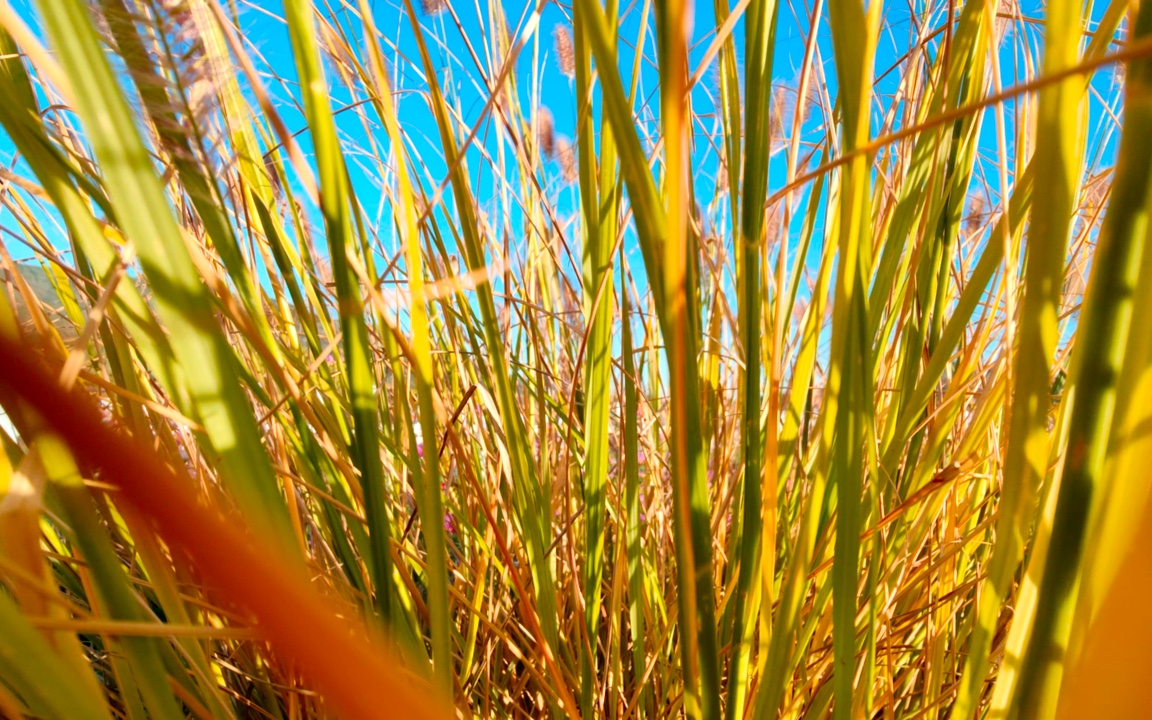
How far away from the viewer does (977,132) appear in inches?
23.0

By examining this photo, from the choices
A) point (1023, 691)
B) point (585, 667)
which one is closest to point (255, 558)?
point (1023, 691)

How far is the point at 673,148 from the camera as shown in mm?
215

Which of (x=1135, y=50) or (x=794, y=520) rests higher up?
(x=1135, y=50)

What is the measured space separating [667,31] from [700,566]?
0.23 m

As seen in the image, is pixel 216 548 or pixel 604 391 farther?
pixel 604 391

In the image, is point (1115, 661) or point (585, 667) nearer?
point (1115, 661)

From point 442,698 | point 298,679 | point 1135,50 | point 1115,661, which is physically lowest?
point 298,679

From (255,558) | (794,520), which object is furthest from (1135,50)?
(794,520)

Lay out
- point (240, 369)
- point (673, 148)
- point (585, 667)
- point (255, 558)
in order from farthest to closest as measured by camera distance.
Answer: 1. point (585, 667)
2. point (240, 369)
3. point (673, 148)
4. point (255, 558)

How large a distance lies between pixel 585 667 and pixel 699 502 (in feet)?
0.93

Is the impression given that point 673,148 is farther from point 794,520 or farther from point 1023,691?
point 794,520

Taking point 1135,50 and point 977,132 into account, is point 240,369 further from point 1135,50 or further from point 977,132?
point 977,132

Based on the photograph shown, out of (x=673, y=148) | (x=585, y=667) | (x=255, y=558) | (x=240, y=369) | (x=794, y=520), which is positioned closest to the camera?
(x=255, y=558)

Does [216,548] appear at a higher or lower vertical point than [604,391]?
higher
